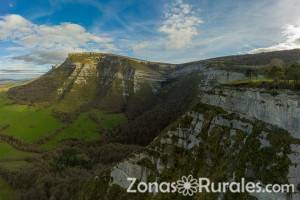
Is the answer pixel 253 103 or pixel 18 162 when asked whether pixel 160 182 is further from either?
pixel 18 162

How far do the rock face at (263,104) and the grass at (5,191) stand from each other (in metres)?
103

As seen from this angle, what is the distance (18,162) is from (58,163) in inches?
1016

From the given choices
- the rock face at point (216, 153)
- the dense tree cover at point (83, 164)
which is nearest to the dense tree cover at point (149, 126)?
the dense tree cover at point (83, 164)

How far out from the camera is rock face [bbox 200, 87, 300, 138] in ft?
154

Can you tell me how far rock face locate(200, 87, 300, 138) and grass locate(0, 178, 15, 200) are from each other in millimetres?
103048

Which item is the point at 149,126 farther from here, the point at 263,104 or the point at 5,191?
the point at 263,104

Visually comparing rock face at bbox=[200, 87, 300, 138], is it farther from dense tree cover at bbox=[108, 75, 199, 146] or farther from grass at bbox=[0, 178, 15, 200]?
dense tree cover at bbox=[108, 75, 199, 146]

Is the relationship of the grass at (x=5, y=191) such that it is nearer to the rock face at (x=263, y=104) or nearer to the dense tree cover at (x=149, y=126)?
the dense tree cover at (x=149, y=126)

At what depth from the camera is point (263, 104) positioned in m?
50.8

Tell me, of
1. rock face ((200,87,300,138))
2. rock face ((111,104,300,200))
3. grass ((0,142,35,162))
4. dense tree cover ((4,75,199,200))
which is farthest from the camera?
grass ((0,142,35,162))

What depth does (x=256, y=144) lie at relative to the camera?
4881 cm

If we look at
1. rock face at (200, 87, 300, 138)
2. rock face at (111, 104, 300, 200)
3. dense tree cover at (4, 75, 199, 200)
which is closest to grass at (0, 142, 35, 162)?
dense tree cover at (4, 75, 199, 200)

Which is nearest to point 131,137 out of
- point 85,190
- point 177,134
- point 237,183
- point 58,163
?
point 58,163

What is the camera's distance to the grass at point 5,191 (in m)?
124
